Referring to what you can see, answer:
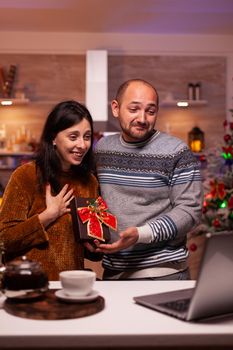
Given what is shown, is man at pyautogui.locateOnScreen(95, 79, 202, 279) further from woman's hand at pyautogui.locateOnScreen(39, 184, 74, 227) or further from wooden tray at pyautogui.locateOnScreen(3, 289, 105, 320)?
wooden tray at pyautogui.locateOnScreen(3, 289, 105, 320)

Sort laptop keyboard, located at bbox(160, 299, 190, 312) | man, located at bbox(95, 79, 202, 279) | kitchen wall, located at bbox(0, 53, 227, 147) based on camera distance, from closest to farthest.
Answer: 1. laptop keyboard, located at bbox(160, 299, 190, 312)
2. man, located at bbox(95, 79, 202, 279)
3. kitchen wall, located at bbox(0, 53, 227, 147)

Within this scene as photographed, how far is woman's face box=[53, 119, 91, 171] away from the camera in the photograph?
6.69 ft

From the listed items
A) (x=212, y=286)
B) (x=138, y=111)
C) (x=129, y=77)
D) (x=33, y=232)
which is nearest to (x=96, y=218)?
(x=33, y=232)

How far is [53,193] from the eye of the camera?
204cm

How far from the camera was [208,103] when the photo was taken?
21.7 ft

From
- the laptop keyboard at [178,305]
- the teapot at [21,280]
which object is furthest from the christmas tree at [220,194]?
the teapot at [21,280]

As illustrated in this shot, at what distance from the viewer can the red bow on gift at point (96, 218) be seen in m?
1.82

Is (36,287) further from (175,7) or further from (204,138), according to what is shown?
(204,138)

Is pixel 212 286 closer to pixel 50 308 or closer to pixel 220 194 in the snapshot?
pixel 50 308

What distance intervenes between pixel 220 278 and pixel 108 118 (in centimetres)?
515

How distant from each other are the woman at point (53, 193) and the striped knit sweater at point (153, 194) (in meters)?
0.14

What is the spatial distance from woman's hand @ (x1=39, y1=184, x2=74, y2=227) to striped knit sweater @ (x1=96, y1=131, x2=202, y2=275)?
0.20 meters

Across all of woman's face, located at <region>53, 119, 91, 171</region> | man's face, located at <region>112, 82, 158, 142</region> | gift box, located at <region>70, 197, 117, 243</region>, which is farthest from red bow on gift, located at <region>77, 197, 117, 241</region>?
man's face, located at <region>112, 82, 158, 142</region>

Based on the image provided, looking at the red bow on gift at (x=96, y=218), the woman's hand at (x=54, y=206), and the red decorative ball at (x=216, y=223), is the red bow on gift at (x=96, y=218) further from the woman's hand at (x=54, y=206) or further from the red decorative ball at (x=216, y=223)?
the red decorative ball at (x=216, y=223)
